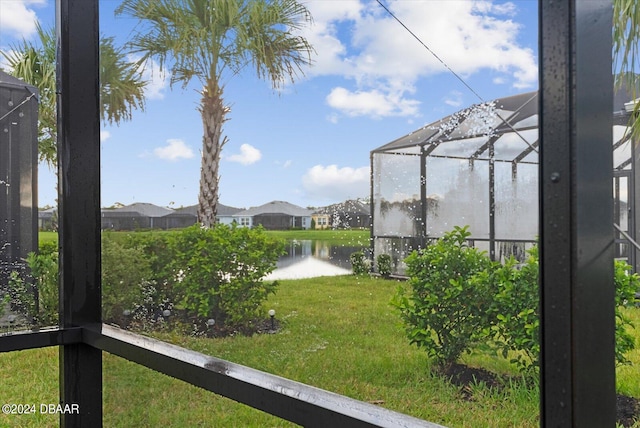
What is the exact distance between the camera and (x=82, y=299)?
136 cm

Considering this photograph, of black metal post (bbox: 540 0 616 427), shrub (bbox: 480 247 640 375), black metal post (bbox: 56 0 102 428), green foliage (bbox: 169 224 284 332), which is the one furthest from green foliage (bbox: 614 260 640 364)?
green foliage (bbox: 169 224 284 332)

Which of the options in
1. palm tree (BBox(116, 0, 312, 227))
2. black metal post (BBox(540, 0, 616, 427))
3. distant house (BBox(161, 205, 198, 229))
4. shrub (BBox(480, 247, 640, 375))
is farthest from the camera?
distant house (BBox(161, 205, 198, 229))

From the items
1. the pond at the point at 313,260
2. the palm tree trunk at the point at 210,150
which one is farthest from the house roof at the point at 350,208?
the palm tree trunk at the point at 210,150

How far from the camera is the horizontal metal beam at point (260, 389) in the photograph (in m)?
0.70

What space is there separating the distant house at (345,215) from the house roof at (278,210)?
0.66 ft

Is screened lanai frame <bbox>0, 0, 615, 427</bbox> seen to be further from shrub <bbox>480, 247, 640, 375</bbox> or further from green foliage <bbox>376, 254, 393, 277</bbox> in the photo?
green foliage <bbox>376, 254, 393, 277</bbox>

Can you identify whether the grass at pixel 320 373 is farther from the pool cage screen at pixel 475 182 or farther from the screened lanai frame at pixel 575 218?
the screened lanai frame at pixel 575 218

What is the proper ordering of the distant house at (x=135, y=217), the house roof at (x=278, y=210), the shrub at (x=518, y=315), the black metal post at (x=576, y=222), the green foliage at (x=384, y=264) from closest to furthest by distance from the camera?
the black metal post at (x=576, y=222) < the shrub at (x=518, y=315) < the green foliage at (x=384, y=264) < the house roof at (x=278, y=210) < the distant house at (x=135, y=217)

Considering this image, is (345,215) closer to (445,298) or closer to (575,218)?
(445,298)

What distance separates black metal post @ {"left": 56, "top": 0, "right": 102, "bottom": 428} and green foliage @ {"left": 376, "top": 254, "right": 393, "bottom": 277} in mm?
1214

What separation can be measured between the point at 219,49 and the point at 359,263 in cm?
164

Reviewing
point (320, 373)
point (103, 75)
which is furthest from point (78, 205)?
point (103, 75)

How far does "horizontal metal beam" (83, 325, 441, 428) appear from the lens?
2.30 ft

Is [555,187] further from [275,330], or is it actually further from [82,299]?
[275,330]
